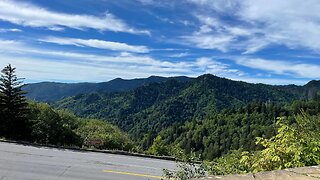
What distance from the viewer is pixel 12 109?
52.7 ft

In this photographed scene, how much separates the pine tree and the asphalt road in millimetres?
3477

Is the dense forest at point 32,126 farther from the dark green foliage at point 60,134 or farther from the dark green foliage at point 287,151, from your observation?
the dark green foliage at point 287,151

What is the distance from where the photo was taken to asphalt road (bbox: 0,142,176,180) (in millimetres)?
8680

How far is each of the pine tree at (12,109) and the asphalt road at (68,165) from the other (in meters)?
3.48

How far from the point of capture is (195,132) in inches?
4496

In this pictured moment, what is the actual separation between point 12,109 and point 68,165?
7603 mm

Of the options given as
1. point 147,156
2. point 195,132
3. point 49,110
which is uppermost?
point 49,110

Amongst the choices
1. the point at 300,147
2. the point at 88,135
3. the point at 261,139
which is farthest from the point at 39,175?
the point at 88,135

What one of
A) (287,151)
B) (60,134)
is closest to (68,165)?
(287,151)

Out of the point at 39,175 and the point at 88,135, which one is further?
the point at 88,135

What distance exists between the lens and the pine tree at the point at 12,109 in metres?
15.7

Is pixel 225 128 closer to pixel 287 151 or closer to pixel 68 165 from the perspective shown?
pixel 68 165

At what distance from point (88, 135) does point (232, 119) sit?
107632 millimetres

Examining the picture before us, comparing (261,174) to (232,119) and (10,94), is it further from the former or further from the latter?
(232,119)
